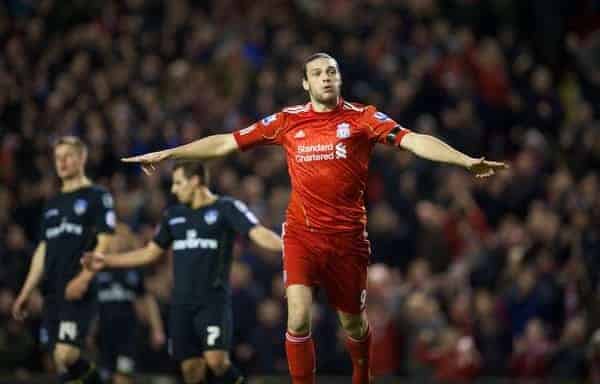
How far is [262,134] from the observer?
10789 millimetres

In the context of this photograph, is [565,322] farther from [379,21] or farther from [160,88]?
[160,88]

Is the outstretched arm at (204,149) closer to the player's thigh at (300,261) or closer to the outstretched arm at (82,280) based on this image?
the player's thigh at (300,261)

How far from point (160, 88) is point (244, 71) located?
1209 millimetres

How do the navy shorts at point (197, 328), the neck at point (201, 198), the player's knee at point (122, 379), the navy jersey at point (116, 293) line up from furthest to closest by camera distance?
the navy jersey at point (116, 293), the player's knee at point (122, 379), the neck at point (201, 198), the navy shorts at point (197, 328)

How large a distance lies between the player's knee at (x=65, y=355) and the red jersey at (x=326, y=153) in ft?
10.2

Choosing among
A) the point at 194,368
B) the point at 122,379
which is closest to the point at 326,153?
the point at 194,368

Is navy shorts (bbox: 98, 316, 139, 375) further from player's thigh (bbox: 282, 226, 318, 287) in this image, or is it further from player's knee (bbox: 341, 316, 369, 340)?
player's thigh (bbox: 282, 226, 318, 287)

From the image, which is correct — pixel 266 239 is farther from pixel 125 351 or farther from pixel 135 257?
pixel 125 351

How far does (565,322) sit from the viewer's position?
16.8m

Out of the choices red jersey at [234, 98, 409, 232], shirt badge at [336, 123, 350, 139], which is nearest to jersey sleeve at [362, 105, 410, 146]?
red jersey at [234, 98, 409, 232]

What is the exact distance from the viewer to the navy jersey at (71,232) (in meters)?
13.2

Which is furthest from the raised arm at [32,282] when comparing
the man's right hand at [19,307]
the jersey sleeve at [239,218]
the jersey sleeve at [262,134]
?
the jersey sleeve at [262,134]

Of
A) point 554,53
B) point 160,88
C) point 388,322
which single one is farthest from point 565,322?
point 160,88

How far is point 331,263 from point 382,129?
1.05 metres
